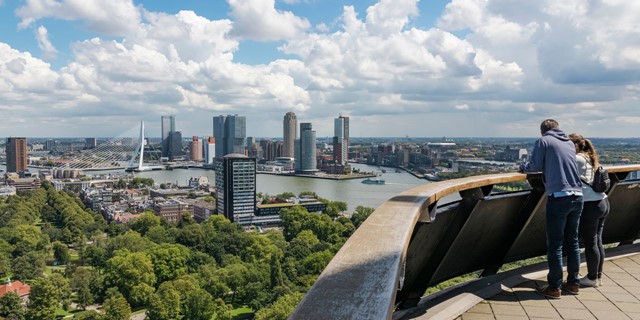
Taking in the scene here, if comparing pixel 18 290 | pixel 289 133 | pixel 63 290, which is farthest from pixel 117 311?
pixel 289 133

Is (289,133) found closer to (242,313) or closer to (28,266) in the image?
(28,266)

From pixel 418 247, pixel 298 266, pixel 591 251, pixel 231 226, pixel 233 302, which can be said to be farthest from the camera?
pixel 231 226

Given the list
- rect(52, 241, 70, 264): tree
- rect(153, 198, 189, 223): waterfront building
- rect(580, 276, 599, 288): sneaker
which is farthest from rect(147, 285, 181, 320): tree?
rect(153, 198, 189, 223): waterfront building

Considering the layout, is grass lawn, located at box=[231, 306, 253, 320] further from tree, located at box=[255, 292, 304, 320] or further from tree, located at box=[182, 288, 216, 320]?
tree, located at box=[255, 292, 304, 320]

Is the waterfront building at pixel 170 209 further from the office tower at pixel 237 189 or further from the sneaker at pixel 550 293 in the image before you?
the sneaker at pixel 550 293

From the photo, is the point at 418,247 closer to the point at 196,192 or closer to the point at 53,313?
the point at 53,313

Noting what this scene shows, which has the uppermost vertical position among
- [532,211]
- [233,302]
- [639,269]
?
[532,211]

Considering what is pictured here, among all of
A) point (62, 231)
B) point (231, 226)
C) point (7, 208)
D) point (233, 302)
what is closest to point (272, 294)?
point (233, 302)

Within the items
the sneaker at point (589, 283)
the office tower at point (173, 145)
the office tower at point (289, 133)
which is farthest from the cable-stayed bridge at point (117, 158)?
the sneaker at point (589, 283)
